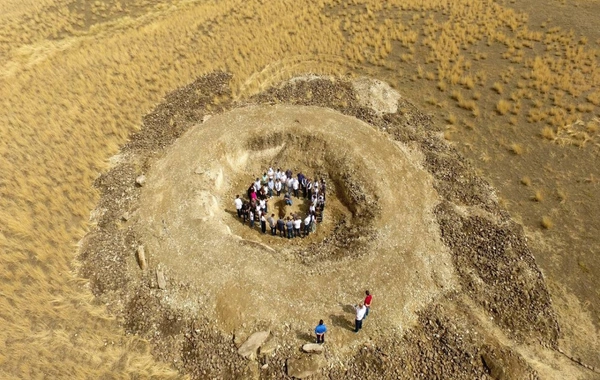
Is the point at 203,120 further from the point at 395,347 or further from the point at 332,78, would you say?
the point at 395,347

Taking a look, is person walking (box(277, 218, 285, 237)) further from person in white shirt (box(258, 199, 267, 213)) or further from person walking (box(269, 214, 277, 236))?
person in white shirt (box(258, 199, 267, 213))

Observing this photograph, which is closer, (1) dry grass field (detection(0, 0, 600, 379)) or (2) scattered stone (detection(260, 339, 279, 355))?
(2) scattered stone (detection(260, 339, 279, 355))

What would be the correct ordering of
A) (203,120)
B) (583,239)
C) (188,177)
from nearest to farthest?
(583,239)
(188,177)
(203,120)

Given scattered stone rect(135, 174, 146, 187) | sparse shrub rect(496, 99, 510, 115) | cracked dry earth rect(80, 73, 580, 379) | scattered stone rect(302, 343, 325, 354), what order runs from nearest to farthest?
scattered stone rect(302, 343, 325, 354)
cracked dry earth rect(80, 73, 580, 379)
scattered stone rect(135, 174, 146, 187)
sparse shrub rect(496, 99, 510, 115)

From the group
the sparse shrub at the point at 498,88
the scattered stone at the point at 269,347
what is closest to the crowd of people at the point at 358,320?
the scattered stone at the point at 269,347

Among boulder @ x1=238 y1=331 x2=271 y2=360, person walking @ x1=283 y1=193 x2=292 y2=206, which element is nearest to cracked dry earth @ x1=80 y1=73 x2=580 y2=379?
boulder @ x1=238 y1=331 x2=271 y2=360

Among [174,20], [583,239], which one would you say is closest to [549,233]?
[583,239]

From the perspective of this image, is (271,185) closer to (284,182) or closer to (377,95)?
(284,182)
